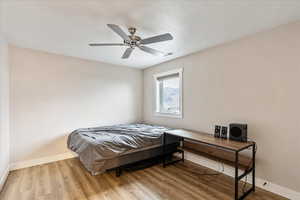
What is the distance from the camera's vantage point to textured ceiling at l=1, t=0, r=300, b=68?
1676 mm

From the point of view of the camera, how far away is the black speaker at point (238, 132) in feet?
7.35

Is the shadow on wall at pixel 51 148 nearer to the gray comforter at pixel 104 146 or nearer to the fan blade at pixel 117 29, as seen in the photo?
the gray comforter at pixel 104 146

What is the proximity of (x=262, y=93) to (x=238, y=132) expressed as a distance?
0.69 m

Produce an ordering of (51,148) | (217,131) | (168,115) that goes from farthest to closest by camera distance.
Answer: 1. (168,115)
2. (51,148)
3. (217,131)

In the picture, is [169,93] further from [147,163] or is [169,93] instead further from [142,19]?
[142,19]

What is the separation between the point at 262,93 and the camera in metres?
2.23

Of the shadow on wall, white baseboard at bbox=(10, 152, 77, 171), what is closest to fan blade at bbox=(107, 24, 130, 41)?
the shadow on wall

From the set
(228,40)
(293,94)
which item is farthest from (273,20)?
(293,94)

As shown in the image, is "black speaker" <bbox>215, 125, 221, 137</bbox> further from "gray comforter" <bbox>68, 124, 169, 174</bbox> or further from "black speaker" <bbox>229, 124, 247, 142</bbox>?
"gray comforter" <bbox>68, 124, 169, 174</bbox>

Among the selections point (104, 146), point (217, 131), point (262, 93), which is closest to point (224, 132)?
point (217, 131)

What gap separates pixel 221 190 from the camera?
2.15m

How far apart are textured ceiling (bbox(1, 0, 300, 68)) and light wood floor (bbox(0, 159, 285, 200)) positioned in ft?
7.75

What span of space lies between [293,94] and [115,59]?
3431 mm

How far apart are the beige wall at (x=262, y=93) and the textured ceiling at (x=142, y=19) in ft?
0.83
